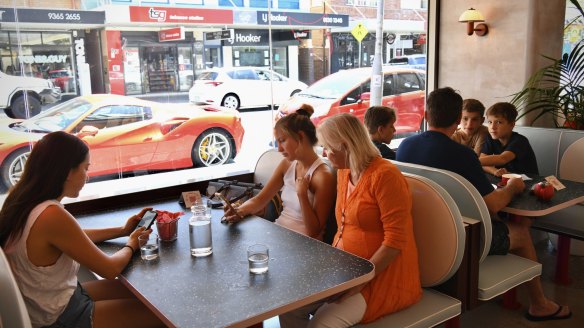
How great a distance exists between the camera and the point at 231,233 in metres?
2.27

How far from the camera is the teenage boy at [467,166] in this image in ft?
8.23

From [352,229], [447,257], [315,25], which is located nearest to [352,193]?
[352,229]

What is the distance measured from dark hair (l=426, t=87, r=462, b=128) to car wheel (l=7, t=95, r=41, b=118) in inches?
95.4

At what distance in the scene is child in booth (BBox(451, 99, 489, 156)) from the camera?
140 inches

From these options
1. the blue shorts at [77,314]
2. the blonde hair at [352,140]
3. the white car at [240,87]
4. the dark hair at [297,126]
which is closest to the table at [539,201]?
the blonde hair at [352,140]

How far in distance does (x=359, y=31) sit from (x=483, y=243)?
117 inches

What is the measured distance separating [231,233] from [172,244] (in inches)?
10.7

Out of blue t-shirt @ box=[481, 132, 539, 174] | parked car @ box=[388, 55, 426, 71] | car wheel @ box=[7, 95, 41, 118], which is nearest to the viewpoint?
car wheel @ box=[7, 95, 41, 118]

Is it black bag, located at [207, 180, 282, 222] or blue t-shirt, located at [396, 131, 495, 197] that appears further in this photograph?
black bag, located at [207, 180, 282, 222]

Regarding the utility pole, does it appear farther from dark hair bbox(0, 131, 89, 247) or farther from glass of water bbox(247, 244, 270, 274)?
dark hair bbox(0, 131, 89, 247)

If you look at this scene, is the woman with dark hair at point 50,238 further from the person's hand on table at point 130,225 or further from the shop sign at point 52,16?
the shop sign at point 52,16

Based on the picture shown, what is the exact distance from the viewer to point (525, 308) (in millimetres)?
3033

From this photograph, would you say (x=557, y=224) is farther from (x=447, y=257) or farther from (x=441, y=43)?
(x=441, y=43)

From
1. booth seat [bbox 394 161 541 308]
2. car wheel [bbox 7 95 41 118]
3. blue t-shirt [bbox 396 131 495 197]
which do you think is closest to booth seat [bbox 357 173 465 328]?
booth seat [bbox 394 161 541 308]
